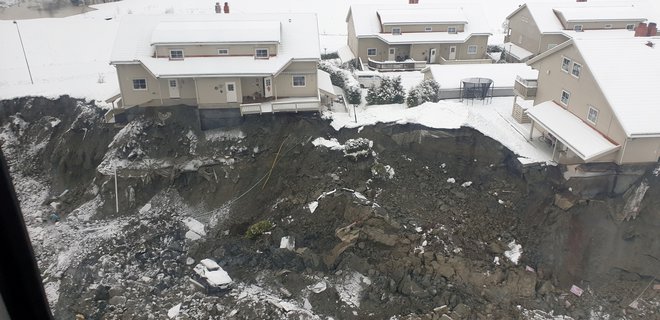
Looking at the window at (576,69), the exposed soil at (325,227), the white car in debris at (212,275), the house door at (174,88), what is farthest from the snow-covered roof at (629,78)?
the house door at (174,88)

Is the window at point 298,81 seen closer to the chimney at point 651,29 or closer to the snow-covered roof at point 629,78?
the snow-covered roof at point 629,78

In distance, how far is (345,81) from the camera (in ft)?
84.0

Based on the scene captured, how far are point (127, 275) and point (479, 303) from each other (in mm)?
11935

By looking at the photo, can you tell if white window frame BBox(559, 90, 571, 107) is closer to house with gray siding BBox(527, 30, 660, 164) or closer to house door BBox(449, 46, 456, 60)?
house with gray siding BBox(527, 30, 660, 164)

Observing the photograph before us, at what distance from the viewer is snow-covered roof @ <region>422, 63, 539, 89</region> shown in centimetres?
2486

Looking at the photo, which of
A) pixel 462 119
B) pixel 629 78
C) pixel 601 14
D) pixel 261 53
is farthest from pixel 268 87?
pixel 601 14

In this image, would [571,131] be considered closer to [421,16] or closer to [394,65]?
[394,65]

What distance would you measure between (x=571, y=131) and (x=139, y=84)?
58.9 ft

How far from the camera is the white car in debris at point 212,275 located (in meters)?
17.3

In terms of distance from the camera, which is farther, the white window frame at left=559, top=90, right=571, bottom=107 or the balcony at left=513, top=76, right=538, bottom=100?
the balcony at left=513, top=76, right=538, bottom=100

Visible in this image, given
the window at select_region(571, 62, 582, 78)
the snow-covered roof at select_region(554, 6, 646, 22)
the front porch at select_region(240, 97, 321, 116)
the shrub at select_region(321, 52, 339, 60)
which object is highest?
the snow-covered roof at select_region(554, 6, 646, 22)

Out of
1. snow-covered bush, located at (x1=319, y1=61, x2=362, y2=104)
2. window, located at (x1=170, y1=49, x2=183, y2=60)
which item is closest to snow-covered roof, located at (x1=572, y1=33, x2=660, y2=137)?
snow-covered bush, located at (x1=319, y1=61, x2=362, y2=104)

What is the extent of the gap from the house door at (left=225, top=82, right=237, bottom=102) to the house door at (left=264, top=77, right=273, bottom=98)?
54.2 inches

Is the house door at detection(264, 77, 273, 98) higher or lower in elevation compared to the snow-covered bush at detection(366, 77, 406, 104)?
higher
